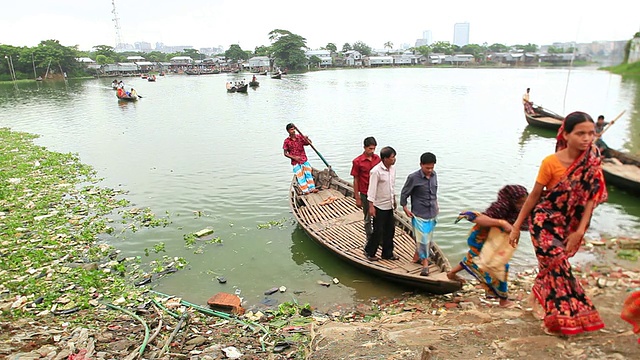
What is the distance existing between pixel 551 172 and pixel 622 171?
871 centimetres

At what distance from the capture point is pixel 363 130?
19172 mm

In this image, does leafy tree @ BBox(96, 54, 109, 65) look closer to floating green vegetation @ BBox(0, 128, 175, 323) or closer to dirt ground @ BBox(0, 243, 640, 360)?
floating green vegetation @ BBox(0, 128, 175, 323)

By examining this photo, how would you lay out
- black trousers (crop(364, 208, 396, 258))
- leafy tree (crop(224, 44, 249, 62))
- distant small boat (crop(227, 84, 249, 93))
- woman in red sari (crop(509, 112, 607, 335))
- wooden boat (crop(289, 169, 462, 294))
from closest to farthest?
woman in red sari (crop(509, 112, 607, 335))
wooden boat (crop(289, 169, 462, 294))
black trousers (crop(364, 208, 396, 258))
distant small boat (crop(227, 84, 249, 93))
leafy tree (crop(224, 44, 249, 62))

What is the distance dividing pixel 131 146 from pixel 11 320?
13169 millimetres

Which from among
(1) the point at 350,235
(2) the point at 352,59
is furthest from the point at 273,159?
(2) the point at 352,59

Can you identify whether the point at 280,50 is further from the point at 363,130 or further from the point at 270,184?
the point at 270,184

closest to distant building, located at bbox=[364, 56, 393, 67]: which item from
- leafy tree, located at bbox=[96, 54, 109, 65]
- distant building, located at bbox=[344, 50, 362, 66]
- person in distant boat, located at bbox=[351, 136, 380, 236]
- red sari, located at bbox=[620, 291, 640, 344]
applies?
A: distant building, located at bbox=[344, 50, 362, 66]

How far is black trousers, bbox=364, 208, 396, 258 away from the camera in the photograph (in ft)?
Result: 17.6

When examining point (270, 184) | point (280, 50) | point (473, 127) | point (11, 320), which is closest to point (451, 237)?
point (270, 184)

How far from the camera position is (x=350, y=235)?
682 cm

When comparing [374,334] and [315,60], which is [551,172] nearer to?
[374,334]

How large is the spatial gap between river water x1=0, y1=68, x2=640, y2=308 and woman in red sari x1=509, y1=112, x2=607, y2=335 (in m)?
2.43

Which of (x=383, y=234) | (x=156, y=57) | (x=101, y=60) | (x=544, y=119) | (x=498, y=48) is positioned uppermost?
(x=498, y=48)

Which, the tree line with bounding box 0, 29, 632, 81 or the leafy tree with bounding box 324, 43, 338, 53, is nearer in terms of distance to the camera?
the tree line with bounding box 0, 29, 632, 81
